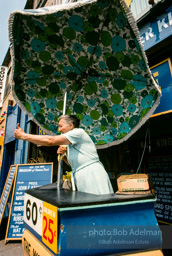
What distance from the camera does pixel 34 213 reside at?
152 cm

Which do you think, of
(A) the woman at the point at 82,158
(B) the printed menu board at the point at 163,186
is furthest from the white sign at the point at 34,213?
(B) the printed menu board at the point at 163,186

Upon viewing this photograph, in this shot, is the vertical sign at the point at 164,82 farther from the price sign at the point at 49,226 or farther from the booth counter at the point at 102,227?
the price sign at the point at 49,226

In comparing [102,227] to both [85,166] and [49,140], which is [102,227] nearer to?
[85,166]

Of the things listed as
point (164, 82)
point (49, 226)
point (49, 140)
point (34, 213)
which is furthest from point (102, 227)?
point (164, 82)

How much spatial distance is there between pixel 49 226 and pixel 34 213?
0.41 meters

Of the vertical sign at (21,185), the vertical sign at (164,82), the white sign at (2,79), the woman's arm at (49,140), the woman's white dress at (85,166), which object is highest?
the white sign at (2,79)

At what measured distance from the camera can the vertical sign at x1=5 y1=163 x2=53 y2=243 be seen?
12.2 ft

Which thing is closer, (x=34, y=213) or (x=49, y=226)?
(x=49, y=226)

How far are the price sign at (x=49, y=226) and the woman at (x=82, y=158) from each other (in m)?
0.59

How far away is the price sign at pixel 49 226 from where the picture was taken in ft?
3.57

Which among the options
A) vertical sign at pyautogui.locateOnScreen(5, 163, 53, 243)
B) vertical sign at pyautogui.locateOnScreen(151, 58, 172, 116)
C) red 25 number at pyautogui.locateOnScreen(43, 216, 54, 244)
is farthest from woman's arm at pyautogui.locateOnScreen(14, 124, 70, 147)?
vertical sign at pyautogui.locateOnScreen(5, 163, 53, 243)

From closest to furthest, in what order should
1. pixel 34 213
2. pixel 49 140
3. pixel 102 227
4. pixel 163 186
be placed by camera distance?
1. pixel 102 227
2. pixel 34 213
3. pixel 49 140
4. pixel 163 186

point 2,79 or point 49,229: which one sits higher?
point 2,79

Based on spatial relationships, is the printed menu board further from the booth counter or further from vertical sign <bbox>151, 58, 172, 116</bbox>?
the booth counter
